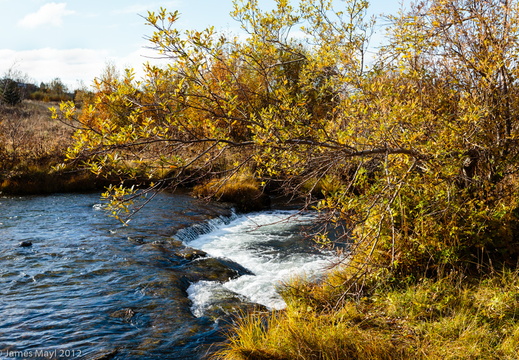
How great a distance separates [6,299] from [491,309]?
262 inches

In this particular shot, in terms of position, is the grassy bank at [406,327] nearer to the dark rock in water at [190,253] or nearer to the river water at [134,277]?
the river water at [134,277]

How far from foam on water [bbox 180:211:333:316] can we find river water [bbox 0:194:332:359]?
26 millimetres

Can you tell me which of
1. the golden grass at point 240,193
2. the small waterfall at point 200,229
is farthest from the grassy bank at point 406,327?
the golden grass at point 240,193

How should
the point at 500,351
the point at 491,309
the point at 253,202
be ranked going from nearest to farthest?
the point at 500,351, the point at 491,309, the point at 253,202

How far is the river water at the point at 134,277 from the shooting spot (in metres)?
5.08

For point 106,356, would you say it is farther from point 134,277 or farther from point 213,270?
point 213,270

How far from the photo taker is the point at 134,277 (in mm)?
7102

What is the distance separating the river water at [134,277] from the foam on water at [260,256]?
0.09 feet

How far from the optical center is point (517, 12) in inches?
194

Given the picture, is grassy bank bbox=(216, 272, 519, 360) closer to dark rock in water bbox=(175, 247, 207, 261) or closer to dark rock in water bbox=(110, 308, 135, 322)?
dark rock in water bbox=(110, 308, 135, 322)

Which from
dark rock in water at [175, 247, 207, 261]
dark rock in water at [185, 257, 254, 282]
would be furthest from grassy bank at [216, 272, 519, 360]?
dark rock in water at [175, 247, 207, 261]

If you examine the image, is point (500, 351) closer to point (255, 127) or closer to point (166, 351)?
point (255, 127)

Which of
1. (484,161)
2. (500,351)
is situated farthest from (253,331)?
(484,161)

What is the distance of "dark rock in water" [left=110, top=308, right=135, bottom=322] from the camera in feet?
18.5
